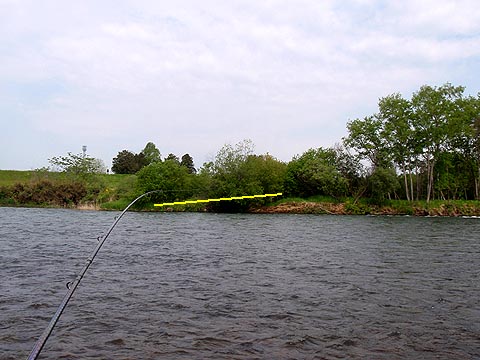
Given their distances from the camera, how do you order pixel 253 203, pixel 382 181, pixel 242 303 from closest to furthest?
pixel 242 303, pixel 382 181, pixel 253 203

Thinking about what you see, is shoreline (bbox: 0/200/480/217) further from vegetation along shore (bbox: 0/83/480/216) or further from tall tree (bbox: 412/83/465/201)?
tall tree (bbox: 412/83/465/201)

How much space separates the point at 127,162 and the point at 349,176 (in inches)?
2341

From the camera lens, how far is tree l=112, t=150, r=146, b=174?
10528 centimetres

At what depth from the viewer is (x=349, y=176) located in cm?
6462

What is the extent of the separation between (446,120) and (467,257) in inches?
1888

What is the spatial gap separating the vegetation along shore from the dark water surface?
41.3 m

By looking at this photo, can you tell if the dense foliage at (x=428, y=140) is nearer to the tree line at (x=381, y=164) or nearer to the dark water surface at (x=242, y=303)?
the tree line at (x=381, y=164)

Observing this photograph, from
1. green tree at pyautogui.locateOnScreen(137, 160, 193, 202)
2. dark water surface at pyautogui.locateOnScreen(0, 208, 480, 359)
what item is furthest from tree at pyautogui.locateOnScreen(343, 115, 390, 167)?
dark water surface at pyautogui.locateOnScreen(0, 208, 480, 359)

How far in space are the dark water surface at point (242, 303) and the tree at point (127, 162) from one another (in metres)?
87.5

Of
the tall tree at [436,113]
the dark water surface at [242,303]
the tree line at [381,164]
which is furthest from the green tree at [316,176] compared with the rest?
the dark water surface at [242,303]

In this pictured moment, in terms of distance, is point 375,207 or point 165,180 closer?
point 375,207

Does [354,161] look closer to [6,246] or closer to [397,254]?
[397,254]

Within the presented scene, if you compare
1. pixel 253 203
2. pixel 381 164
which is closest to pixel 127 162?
pixel 253 203

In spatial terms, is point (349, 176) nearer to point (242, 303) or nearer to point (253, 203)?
point (253, 203)
